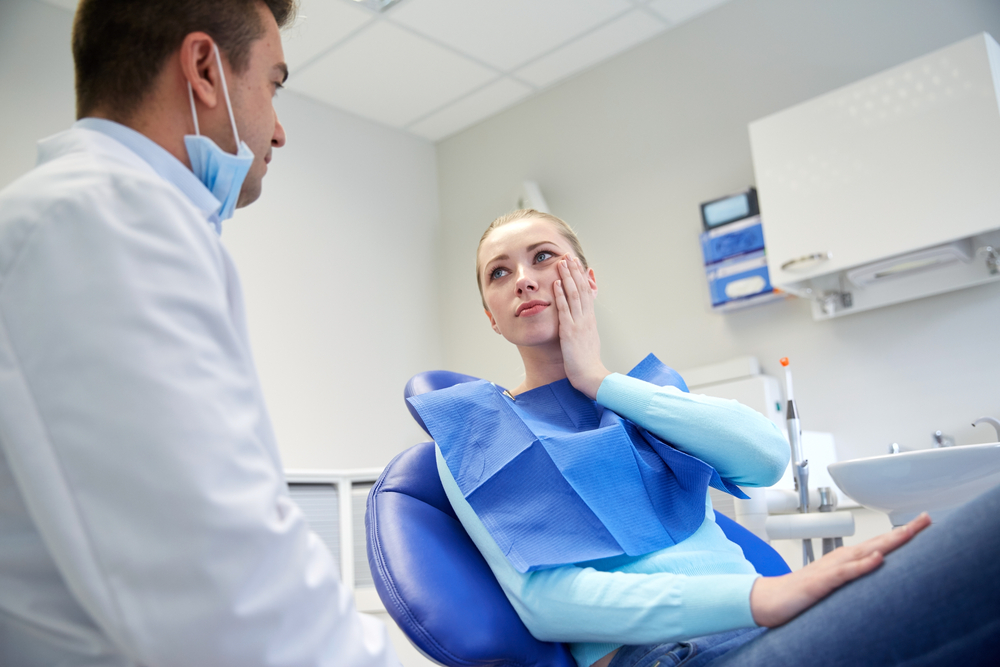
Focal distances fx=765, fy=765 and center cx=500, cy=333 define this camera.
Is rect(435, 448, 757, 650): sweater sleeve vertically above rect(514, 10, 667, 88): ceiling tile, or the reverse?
rect(514, 10, 667, 88): ceiling tile

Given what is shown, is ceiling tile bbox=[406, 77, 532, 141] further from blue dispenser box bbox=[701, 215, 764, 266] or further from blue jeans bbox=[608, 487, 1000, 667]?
blue jeans bbox=[608, 487, 1000, 667]

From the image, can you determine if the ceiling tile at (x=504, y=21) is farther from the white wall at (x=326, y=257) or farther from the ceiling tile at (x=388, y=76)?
the white wall at (x=326, y=257)

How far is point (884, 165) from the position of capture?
8.32 feet

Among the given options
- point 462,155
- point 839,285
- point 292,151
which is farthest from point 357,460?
point 839,285

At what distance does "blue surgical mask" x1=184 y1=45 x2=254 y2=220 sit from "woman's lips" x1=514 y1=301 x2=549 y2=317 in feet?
1.79

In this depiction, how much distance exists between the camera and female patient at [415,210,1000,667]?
658mm

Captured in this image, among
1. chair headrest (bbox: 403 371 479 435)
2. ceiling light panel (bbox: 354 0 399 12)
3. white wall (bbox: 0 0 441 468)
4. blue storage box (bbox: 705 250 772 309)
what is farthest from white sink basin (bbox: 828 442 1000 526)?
ceiling light panel (bbox: 354 0 399 12)

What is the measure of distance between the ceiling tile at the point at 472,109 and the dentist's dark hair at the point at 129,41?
3.18 meters

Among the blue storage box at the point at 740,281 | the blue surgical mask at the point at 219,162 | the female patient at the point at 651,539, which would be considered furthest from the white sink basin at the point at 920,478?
the blue surgical mask at the point at 219,162

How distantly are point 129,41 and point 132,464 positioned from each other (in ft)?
1.74

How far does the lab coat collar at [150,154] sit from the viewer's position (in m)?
0.81

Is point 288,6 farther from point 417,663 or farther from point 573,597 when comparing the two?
point 417,663

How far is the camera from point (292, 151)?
3.86m

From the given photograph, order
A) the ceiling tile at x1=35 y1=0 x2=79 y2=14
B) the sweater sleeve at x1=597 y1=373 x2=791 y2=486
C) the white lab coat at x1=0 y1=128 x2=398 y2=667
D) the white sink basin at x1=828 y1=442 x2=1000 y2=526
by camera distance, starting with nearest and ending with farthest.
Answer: the white lab coat at x1=0 y1=128 x2=398 y2=667 → the sweater sleeve at x1=597 y1=373 x2=791 y2=486 → the white sink basin at x1=828 y1=442 x2=1000 y2=526 → the ceiling tile at x1=35 y1=0 x2=79 y2=14
